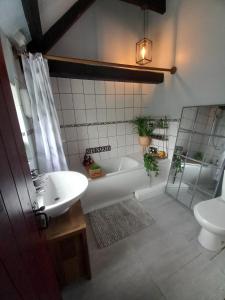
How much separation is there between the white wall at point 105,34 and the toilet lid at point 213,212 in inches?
94.5

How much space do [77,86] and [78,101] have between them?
8.8 inches

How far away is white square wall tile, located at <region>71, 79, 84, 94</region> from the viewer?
2.25 meters

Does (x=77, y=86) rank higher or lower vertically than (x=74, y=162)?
higher

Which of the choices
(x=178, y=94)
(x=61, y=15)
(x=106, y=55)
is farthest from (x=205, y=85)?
(x=61, y=15)

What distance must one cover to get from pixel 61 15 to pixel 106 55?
2.85ft

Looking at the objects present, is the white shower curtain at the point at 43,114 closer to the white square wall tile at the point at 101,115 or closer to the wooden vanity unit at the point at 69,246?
the wooden vanity unit at the point at 69,246

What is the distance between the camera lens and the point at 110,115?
8.46ft

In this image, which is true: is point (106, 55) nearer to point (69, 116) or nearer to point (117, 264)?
point (69, 116)

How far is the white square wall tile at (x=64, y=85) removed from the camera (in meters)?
2.18

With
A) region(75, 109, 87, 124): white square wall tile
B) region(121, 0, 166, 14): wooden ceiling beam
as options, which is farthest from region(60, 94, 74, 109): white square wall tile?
region(121, 0, 166, 14): wooden ceiling beam

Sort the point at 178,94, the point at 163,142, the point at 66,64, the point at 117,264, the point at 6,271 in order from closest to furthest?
the point at 6,271, the point at 117,264, the point at 66,64, the point at 178,94, the point at 163,142

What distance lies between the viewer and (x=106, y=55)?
2.34 m

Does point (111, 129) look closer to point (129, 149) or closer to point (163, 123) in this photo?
point (129, 149)

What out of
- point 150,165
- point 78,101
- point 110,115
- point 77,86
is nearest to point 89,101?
point 78,101
